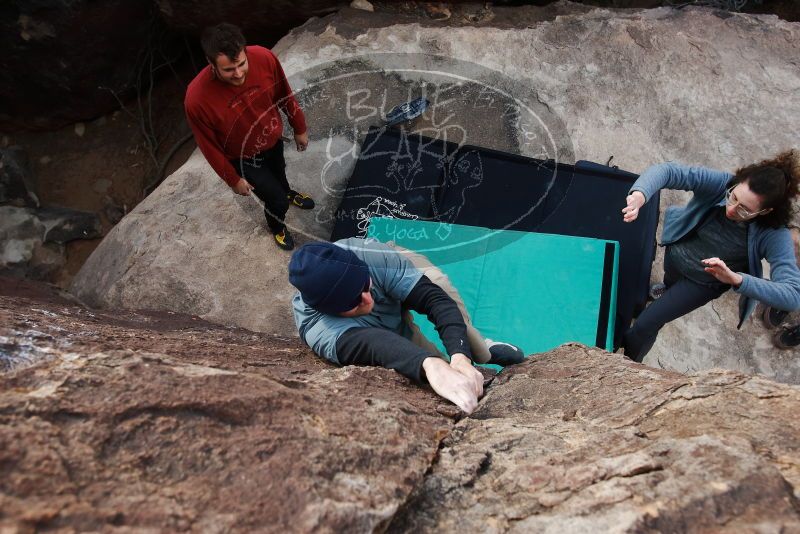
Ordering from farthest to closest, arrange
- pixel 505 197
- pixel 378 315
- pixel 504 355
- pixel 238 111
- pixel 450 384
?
pixel 505 197
pixel 238 111
pixel 504 355
pixel 378 315
pixel 450 384

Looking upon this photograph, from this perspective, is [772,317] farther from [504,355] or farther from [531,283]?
[504,355]

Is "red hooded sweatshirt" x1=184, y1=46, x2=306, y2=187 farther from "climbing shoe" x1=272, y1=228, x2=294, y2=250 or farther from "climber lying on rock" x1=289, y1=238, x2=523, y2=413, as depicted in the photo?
"climber lying on rock" x1=289, y1=238, x2=523, y2=413

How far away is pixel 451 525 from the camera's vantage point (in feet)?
3.68

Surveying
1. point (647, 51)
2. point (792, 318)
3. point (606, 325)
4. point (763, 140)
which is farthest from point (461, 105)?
point (792, 318)

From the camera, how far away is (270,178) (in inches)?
123

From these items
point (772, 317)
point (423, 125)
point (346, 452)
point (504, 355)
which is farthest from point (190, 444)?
point (772, 317)

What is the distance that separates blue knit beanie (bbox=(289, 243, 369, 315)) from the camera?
65.1 inches

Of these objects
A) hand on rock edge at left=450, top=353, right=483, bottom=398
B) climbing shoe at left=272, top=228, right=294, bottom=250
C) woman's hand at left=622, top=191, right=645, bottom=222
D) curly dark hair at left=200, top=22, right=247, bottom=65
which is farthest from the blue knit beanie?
climbing shoe at left=272, top=228, right=294, bottom=250

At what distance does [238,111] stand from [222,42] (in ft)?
1.22

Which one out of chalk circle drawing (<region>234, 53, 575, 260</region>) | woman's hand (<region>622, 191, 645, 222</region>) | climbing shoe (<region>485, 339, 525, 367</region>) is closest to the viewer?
climbing shoe (<region>485, 339, 525, 367</region>)

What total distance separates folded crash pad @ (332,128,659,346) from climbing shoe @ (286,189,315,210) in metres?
0.23

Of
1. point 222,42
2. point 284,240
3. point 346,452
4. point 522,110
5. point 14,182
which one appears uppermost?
point 522,110

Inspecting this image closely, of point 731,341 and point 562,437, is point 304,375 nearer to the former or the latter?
point 562,437

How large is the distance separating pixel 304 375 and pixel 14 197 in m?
4.83
